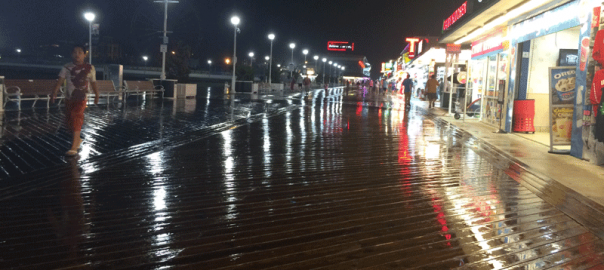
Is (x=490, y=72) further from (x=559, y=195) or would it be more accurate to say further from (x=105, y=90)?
(x=105, y=90)

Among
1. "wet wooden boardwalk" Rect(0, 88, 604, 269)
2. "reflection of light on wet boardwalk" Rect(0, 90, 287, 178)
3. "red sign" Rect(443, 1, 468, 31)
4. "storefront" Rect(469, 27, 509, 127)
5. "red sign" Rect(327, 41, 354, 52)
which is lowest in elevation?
"wet wooden boardwalk" Rect(0, 88, 604, 269)

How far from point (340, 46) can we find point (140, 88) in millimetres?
97160

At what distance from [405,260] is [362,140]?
7345mm

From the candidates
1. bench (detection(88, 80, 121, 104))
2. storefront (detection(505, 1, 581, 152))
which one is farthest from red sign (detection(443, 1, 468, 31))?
bench (detection(88, 80, 121, 104))

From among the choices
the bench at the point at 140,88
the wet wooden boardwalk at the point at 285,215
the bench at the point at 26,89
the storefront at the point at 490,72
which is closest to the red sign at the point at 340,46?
the bench at the point at 140,88

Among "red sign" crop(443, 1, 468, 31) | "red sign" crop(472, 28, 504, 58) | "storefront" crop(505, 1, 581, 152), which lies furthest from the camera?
"red sign" crop(472, 28, 504, 58)

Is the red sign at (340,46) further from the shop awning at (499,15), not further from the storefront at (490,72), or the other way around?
the shop awning at (499,15)

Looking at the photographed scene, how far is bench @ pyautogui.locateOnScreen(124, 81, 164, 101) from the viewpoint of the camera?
21.0m

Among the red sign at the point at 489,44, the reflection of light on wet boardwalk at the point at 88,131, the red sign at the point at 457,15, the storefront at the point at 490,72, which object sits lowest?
the reflection of light on wet boardwalk at the point at 88,131

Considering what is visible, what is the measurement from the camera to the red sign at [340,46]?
116 metres

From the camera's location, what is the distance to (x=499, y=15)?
13.9 meters

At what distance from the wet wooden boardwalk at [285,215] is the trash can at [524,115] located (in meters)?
4.65

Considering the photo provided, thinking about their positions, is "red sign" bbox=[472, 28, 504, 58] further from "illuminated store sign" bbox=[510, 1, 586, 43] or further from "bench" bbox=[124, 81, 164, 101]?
"bench" bbox=[124, 81, 164, 101]

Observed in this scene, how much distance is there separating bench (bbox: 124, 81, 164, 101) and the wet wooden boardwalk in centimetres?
1313
